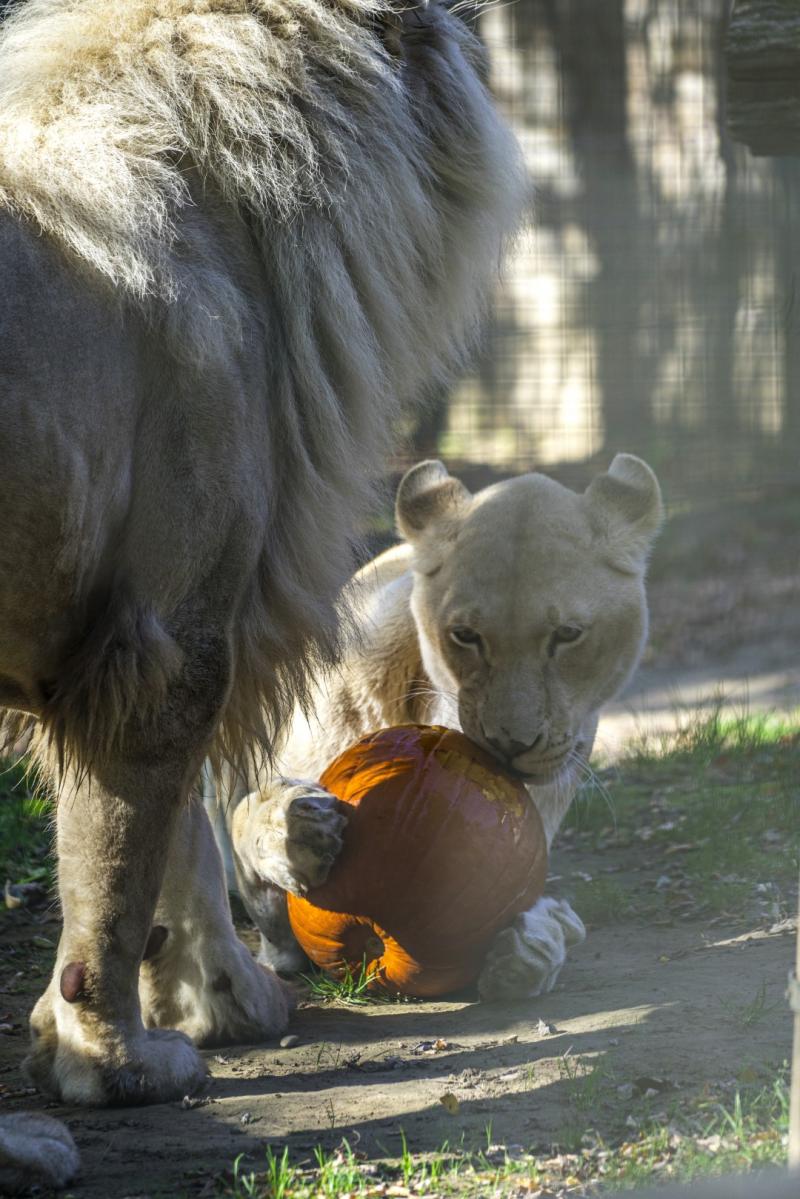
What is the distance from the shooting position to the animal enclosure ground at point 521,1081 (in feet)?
7.93

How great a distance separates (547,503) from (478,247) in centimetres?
73

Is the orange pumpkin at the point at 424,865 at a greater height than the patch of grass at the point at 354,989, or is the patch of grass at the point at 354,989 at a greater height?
the orange pumpkin at the point at 424,865

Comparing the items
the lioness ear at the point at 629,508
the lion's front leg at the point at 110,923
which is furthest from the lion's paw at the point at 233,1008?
the lioness ear at the point at 629,508

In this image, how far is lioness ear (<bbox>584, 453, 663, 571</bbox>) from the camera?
12.5 feet

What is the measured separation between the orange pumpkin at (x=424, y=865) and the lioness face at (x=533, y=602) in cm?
13

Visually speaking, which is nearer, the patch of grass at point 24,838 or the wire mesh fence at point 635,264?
the patch of grass at point 24,838

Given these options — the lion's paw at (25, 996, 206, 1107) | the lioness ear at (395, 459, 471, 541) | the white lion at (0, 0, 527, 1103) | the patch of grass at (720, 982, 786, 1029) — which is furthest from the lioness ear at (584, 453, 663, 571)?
the lion's paw at (25, 996, 206, 1107)

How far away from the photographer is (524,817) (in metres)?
3.34

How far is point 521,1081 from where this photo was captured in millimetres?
2832

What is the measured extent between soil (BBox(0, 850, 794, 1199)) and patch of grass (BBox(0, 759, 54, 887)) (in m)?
1.06

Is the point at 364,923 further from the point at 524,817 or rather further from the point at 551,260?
the point at 551,260

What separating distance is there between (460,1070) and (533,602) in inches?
43.1

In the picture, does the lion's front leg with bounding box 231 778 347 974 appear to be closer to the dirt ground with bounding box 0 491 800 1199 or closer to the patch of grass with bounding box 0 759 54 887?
the dirt ground with bounding box 0 491 800 1199

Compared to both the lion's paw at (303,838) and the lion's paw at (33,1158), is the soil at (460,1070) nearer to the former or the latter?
the lion's paw at (33,1158)
